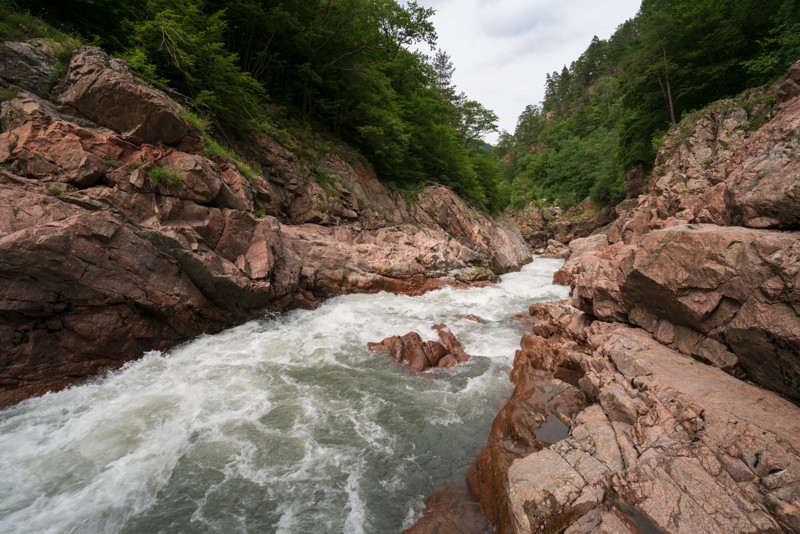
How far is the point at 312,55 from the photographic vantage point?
17031mm

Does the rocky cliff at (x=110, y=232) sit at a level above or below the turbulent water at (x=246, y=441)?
above

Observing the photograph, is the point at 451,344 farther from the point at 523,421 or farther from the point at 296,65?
the point at 296,65

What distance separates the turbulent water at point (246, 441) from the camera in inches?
171

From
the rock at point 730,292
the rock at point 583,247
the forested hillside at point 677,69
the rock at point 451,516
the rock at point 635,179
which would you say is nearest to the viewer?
the rock at point 451,516

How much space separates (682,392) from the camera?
437cm

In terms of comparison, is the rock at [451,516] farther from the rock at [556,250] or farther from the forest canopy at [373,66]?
the rock at [556,250]

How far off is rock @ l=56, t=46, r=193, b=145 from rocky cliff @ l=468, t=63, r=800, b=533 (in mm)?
11481

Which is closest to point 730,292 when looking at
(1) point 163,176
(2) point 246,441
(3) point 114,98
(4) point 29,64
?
(2) point 246,441

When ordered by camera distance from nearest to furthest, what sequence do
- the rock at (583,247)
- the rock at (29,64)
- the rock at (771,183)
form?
the rock at (771,183) → the rock at (29,64) → the rock at (583,247)

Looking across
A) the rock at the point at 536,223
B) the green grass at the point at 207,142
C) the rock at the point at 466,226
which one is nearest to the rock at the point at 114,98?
the green grass at the point at 207,142

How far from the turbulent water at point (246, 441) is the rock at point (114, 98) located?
20.1 ft

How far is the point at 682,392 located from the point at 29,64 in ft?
50.6

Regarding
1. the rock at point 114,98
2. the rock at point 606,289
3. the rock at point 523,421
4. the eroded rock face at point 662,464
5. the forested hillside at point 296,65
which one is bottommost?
the rock at point 523,421

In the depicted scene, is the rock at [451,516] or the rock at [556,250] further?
the rock at [556,250]
